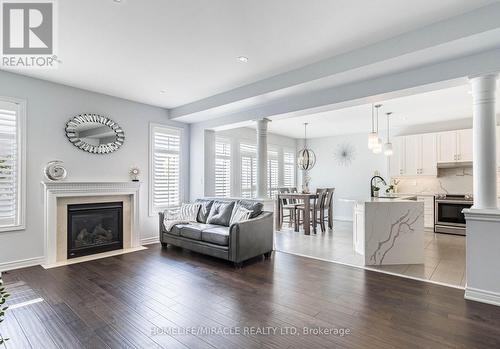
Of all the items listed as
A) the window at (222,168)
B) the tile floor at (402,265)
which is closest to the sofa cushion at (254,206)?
the tile floor at (402,265)

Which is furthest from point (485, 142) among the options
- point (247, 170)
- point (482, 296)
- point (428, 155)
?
point (247, 170)

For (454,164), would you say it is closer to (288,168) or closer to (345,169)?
(345,169)

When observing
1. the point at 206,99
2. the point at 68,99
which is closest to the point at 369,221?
the point at 206,99

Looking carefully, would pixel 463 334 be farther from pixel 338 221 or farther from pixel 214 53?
pixel 338 221

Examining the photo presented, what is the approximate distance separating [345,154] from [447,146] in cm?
270

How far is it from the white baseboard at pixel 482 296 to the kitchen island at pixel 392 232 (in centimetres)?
115

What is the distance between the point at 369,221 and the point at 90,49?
4409 mm

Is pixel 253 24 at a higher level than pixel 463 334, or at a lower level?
higher

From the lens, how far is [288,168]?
930cm

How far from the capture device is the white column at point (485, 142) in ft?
9.37

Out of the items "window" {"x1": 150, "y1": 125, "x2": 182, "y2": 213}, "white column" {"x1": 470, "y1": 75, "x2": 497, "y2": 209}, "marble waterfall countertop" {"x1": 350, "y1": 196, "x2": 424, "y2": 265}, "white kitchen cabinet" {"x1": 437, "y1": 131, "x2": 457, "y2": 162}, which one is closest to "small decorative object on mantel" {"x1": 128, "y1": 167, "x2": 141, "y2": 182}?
"window" {"x1": 150, "y1": 125, "x2": 182, "y2": 213}

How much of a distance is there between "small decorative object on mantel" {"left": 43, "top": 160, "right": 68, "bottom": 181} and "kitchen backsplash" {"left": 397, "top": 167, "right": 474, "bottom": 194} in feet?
25.2

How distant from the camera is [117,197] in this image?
197 inches

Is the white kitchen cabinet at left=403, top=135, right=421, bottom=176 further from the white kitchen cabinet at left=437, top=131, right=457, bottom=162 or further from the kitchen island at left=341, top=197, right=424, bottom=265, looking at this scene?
the kitchen island at left=341, top=197, right=424, bottom=265
